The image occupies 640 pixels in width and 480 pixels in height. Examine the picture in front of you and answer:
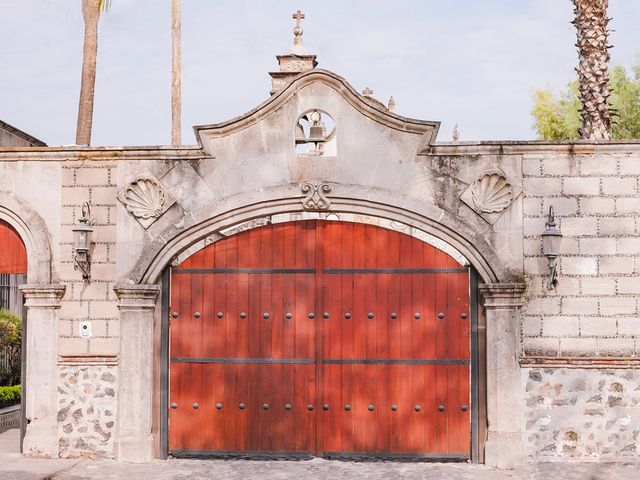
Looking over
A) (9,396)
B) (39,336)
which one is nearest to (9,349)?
(9,396)

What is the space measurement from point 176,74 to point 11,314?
651 centimetres

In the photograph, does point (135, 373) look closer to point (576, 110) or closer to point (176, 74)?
point (176, 74)

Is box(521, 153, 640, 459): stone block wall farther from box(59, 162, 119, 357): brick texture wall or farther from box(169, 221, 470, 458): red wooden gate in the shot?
box(59, 162, 119, 357): brick texture wall

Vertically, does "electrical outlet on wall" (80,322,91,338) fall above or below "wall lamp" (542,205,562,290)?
below

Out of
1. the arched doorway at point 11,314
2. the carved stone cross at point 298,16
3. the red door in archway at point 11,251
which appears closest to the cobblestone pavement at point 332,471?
→ the arched doorway at point 11,314

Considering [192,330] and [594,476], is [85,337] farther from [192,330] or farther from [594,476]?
[594,476]

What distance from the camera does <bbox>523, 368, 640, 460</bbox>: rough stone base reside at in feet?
29.5

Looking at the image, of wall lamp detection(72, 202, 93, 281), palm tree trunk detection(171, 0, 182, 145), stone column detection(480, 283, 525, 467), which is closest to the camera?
stone column detection(480, 283, 525, 467)

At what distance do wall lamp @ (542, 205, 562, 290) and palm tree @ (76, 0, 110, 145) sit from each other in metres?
9.59

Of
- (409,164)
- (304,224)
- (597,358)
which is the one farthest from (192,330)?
(597,358)

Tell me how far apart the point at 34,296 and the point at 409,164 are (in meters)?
4.64

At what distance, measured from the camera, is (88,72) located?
15406 millimetres

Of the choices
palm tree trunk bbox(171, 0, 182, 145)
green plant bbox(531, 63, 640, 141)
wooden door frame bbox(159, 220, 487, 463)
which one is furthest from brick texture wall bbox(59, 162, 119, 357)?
green plant bbox(531, 63, 640, 141)

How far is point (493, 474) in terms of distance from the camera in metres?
8.63
